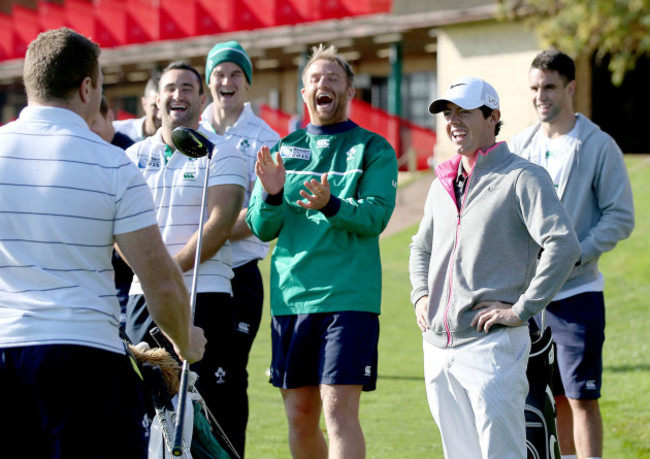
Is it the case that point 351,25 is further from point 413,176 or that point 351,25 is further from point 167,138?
point 167,138

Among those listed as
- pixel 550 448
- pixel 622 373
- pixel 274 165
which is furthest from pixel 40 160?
pixel 622 373

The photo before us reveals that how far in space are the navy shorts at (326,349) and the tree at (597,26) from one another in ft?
50.1

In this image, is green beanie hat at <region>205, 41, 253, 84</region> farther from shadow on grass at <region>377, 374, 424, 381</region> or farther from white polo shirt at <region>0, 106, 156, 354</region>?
shadow on grass at <region>377, 374, 424, 381</region>

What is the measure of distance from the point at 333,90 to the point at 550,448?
2220mm

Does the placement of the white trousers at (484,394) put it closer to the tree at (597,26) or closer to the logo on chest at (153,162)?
the logo on chest at (153,162)

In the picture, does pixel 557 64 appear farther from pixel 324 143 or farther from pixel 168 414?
pixel 168 414

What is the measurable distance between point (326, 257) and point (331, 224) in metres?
0.18

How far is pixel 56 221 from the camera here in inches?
141

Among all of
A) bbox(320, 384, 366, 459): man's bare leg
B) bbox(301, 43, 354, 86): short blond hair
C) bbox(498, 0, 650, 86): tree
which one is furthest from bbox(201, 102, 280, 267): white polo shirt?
bbox(498, 0, 650, 86): tree

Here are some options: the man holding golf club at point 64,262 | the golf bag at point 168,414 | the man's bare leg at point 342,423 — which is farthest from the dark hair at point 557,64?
the man holding golf club at point 64,262

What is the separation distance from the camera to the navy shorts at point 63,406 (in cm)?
362

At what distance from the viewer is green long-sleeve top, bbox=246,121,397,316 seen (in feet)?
17.9

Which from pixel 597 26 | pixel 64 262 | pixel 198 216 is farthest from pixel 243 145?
pixel 597 26

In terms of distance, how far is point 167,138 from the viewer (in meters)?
5.98
